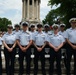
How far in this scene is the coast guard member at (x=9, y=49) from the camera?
35.2 ft

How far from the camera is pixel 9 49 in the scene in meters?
10.7

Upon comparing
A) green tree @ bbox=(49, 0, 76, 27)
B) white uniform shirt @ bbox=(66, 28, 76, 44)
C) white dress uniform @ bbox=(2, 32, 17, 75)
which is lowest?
white dress uniform @ bbox=(2, 32, 17, 75)

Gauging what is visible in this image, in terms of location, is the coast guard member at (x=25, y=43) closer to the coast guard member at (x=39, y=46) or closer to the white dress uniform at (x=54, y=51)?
the coast guard member at (x=39, y=46)

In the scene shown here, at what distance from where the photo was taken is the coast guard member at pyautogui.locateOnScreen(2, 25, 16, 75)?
1073 centimetres

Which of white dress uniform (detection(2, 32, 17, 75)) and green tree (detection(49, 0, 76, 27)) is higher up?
green tree (detection(49, 0, 76, 27))

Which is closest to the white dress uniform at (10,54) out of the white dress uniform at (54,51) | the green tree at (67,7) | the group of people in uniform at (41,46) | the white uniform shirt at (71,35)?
the group of people in uniform at (41,46)

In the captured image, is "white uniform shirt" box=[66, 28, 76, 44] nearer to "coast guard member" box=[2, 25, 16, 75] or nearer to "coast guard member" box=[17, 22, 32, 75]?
"coast guard member" box=[17, 22, 32, 75]

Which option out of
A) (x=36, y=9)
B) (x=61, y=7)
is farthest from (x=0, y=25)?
(x=61, y=7)

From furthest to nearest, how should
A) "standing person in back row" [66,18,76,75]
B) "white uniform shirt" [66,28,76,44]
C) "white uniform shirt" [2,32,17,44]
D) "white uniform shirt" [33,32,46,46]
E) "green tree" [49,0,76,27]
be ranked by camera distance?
"green tree" [49,0,76,27] < "white uniform shirt" [2,32,17,44] < "white uniform shirt" [33,32,46,46] < "white uniform shirt" [66,28,76,44] < "standing person in back row" [66,18,76,75]

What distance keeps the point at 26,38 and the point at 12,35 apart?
777 millimetres

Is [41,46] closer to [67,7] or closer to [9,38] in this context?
[9,38]

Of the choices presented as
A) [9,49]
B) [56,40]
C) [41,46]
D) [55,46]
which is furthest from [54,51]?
[9,49]

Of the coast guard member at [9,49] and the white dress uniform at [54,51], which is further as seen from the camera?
the coast guard member at [9,49]

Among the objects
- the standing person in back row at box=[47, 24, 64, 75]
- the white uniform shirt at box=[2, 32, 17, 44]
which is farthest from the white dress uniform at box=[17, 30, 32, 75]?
the standing person in back row at box=[47, 24, 64, 75]
